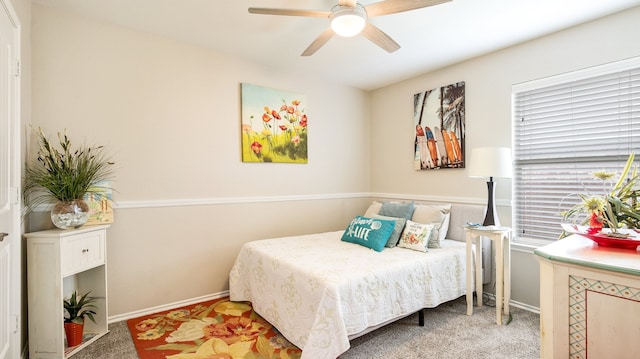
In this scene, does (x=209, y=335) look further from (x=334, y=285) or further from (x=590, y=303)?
(x=590, y=303)

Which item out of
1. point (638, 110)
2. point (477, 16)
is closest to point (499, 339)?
point (638, 110)

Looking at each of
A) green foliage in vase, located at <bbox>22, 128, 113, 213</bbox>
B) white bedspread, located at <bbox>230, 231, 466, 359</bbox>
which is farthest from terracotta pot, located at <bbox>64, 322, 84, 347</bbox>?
white bedspread, located at <bbox>230, 231, 466, 359</bbox>

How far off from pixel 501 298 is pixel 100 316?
330 centimetres

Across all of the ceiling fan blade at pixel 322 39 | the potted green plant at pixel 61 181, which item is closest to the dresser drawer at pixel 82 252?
the potted green plant at pixel 61 181

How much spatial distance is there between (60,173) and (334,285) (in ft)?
6.94

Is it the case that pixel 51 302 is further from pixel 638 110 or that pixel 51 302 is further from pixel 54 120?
pixel 638 110

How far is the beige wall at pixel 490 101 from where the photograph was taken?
2479 millimetres

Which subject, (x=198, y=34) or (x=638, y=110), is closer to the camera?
(x=638, y=110)

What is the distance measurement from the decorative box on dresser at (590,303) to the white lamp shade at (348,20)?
1.67 meters

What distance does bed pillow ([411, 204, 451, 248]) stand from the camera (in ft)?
9.56

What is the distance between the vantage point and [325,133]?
4.06 metres

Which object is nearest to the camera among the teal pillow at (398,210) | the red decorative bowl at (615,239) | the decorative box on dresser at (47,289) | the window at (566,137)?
the red decorative bowl at (615,239)

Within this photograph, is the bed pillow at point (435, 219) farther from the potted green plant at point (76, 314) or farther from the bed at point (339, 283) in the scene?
the potted green plant at point (76, 314)

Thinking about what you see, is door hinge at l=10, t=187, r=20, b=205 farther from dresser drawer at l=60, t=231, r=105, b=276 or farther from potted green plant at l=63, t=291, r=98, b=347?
potted green plant at l=63, t=291, r=98, b=347
